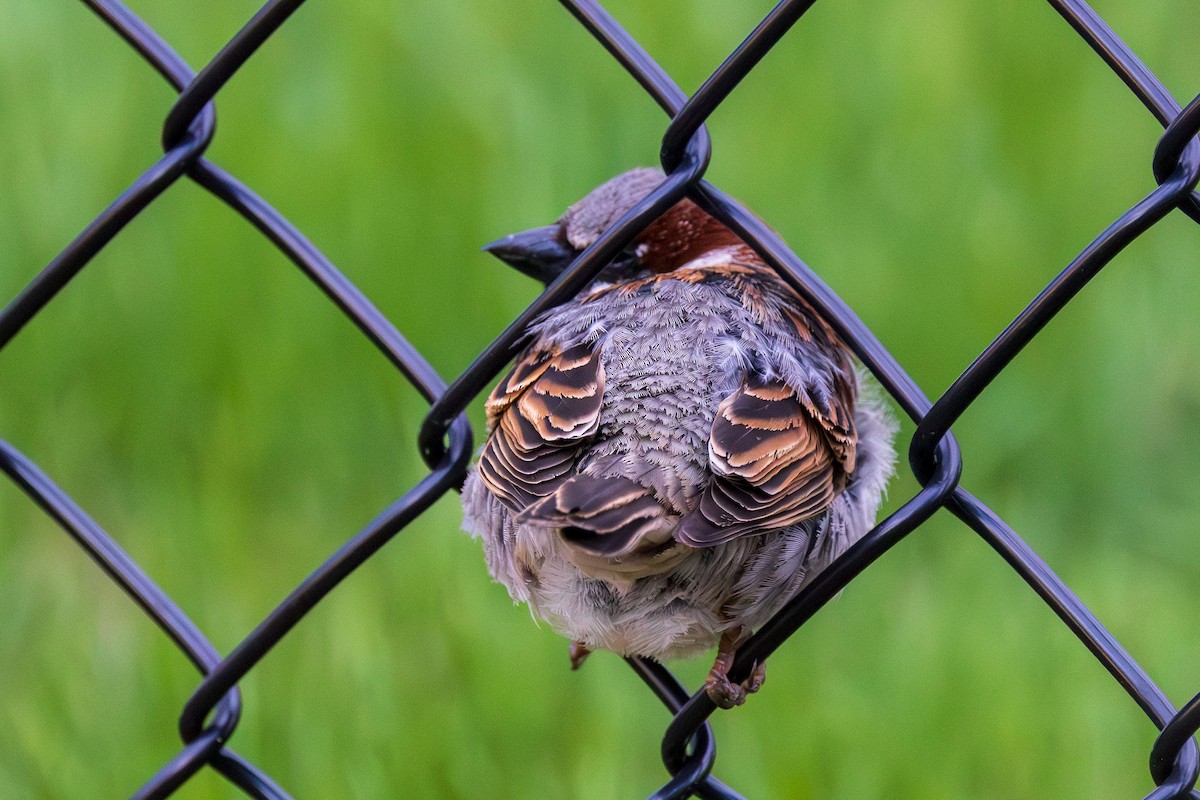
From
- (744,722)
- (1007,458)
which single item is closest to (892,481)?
(1007,458)

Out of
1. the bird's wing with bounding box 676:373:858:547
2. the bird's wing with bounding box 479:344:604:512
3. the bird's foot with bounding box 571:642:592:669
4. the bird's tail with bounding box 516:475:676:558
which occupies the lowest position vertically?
the bird's foot with bounding box 571:642:592:669

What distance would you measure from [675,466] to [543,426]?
0.18 m

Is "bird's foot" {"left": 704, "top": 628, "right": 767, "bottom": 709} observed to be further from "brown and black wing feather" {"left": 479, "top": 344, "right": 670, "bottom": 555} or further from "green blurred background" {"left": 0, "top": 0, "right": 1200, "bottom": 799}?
"green blurred background" {"left": 0, "top": 0, "right": 1200, "bottom": 799}

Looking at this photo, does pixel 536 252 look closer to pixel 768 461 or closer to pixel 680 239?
pixel 680 239

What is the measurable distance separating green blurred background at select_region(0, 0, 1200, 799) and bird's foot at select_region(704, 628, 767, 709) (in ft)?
2.16

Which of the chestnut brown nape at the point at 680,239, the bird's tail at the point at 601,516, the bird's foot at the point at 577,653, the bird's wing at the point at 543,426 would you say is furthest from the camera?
the chestnut brown nape at the point at 680,239

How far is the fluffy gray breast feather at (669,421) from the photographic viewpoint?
168cm

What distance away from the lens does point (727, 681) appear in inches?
67.5

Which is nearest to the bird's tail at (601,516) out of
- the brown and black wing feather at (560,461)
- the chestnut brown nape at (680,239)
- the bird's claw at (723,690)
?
the brown and black wing feather at (560,461)

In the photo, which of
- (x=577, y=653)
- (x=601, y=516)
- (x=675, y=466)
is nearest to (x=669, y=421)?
(x=675, y=466)

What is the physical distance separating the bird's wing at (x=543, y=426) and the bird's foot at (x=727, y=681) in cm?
32

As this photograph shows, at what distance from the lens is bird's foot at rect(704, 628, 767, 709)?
5.63ft

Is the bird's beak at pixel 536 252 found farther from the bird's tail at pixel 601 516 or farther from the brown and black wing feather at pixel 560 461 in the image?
the bird's tail at pixel 601 516

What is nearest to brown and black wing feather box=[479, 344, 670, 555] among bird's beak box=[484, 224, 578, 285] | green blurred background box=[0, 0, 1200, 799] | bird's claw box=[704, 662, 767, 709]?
bird's claw box=[704, 662, 767, 709]
